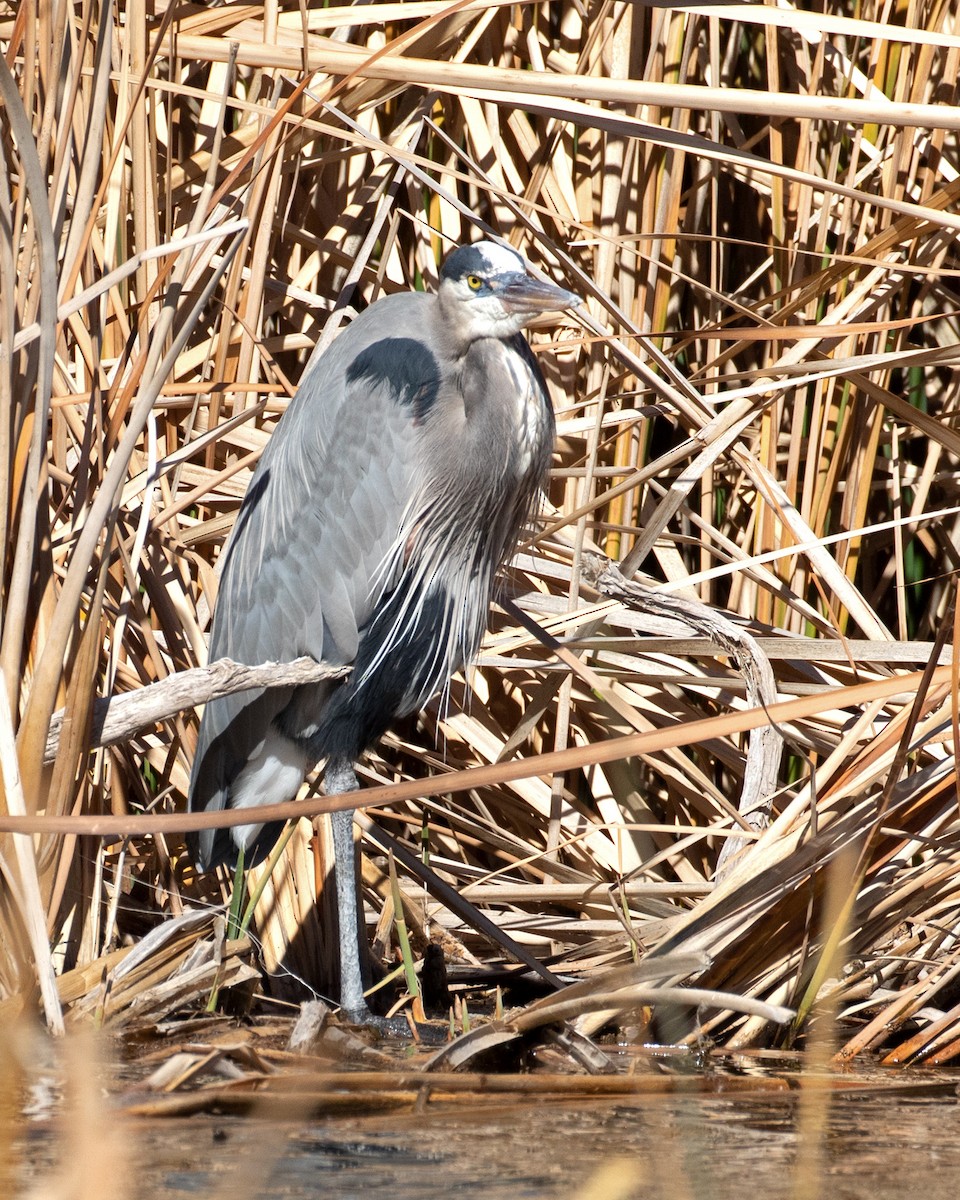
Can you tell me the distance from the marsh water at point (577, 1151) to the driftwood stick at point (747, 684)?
0.58 metres

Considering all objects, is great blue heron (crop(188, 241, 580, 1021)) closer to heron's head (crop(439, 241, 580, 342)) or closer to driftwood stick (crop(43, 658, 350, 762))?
heron's head (crop(439, 241, 580, 342))

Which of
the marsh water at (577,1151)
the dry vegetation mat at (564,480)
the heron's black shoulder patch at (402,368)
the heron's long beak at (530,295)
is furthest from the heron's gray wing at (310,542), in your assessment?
the marsh water at (577,1151)

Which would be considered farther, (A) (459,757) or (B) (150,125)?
(A) (459,757)

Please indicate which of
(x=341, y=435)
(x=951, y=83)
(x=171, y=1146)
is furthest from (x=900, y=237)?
(x=171, y=1146)

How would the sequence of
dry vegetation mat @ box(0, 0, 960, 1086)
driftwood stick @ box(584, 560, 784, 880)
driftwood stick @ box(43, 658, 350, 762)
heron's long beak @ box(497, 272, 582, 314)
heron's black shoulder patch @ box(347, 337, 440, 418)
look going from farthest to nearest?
heron's black shoulder patch @ box(347, 337, 440, 418), heron's long beak @ box(497, 272, 582, 314), driftwood stick @ box(584, 560, 784, 880), dry vegetation mat @ box(0, 0, 960, 1086), driftwood stick @ box(43, 658, 350, 762)

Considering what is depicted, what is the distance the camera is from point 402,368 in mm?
2748

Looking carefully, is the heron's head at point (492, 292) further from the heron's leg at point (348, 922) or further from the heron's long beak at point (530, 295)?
the heron's leg at point (348, 922)

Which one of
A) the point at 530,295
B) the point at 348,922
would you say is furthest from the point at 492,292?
the point at 348,922

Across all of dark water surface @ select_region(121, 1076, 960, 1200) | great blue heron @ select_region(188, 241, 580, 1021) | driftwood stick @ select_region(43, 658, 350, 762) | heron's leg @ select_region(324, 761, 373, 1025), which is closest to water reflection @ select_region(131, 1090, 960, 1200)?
dark water surface @ select_region(121, 1076, 960, 1200)

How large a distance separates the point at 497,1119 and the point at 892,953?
0.84 meters

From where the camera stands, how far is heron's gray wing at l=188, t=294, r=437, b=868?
9.07 feet

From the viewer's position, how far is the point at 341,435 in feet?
9.21

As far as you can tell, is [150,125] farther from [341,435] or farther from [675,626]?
[675,626]

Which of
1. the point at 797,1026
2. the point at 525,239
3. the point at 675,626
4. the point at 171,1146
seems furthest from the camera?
the point at 525,239
